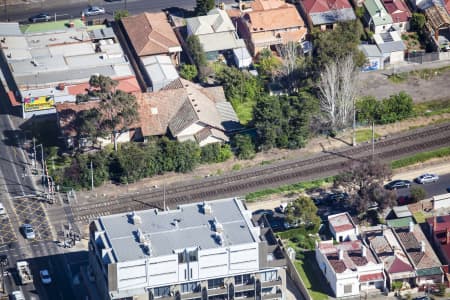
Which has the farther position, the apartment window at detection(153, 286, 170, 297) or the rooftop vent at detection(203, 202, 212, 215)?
the rooftop vent at detection(203, 202, 212, 215)

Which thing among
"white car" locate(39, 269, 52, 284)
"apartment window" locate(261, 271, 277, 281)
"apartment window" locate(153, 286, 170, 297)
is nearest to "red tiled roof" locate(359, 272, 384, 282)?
"apartment window" locate(261, 271, 277, 281)

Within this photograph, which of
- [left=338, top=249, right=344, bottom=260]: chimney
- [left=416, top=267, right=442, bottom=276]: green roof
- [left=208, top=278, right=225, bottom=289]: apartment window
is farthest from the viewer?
[left=338, top=249, right=344, bottom=260]: chimney

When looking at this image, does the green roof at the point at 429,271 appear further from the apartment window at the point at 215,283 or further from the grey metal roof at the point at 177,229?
the apartment window at the point at 215,283

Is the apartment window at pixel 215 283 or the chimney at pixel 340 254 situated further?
the chimney at pixel 340 254

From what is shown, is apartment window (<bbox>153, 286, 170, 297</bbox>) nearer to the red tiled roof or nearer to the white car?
the white car

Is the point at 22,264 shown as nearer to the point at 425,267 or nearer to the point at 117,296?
the point at 117,296

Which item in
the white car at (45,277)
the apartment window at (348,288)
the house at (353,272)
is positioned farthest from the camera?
the white car at (45,277)

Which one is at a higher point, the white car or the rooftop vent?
the rooftop vent

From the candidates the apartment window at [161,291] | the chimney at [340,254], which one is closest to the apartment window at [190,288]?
the apartment window at [161,291]
